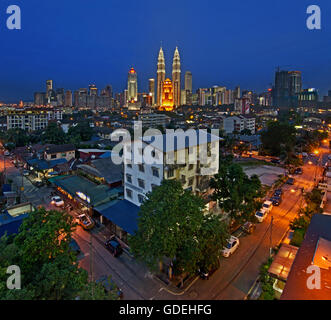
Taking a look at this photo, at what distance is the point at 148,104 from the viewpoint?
180 meters

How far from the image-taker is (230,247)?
11.7 metres

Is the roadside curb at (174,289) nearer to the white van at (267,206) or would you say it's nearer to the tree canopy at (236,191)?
the tree canopy at (236,191)

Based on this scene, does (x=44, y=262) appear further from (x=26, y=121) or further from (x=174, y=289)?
(x=26, y=121)

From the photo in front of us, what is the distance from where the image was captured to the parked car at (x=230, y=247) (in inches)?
453

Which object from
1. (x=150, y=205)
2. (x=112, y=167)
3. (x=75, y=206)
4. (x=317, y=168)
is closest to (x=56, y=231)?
(x=150, y=205)

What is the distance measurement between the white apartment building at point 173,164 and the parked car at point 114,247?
2998 millimetres

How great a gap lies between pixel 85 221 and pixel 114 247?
3731mm

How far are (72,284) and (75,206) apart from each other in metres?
11.5

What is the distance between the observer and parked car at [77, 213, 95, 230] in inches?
560

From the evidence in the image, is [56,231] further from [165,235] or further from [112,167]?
[112,167]

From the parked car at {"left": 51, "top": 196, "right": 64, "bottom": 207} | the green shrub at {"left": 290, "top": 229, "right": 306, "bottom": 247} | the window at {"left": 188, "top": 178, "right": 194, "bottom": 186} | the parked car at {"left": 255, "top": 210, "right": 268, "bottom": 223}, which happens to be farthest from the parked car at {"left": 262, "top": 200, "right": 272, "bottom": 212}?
the parked car at {"left": 51, "top": 196, "right": 64, "bottom": 207}

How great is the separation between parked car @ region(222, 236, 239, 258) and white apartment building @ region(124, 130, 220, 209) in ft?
10.7

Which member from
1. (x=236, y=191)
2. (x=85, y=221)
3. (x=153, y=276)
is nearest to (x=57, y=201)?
(x=85, y=221)

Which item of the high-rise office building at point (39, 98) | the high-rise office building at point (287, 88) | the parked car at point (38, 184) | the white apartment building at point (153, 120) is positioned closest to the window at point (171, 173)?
the parked car at point (38, 184)
